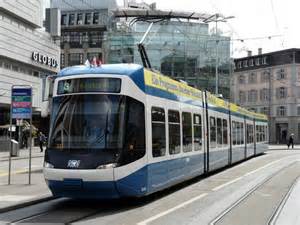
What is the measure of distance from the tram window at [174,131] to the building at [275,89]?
76.4 meters

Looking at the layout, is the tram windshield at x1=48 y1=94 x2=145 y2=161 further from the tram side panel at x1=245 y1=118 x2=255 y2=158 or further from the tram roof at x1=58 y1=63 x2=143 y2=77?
the tram side panel at x1=245 y1=118 x2=255 y2=158

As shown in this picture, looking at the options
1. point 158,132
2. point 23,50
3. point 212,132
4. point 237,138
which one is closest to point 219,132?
point 212,132

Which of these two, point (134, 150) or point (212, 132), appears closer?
point (134, 150)

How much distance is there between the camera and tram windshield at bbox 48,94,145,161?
12.2 metres

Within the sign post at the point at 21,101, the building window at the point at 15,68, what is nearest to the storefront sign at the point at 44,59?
the building window at the point at 15,68

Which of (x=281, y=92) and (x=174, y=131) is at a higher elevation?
(x=281, y=92)

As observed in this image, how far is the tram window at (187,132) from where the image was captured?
1656 cm

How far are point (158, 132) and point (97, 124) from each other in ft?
7.22

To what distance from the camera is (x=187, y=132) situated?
1700 cm

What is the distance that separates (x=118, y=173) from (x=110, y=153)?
453mm

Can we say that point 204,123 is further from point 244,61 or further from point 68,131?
point 244,61

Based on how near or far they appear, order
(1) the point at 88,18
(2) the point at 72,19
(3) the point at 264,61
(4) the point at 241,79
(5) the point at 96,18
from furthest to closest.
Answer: (2) the point at 72,19, (1) the point at 88,18, (5) the point at 96,18, (4) the point at 241,79, (3) the point at 264,61

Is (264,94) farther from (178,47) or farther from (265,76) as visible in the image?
(178,47)

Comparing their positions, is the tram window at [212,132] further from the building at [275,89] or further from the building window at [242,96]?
the building window at [242,96]
